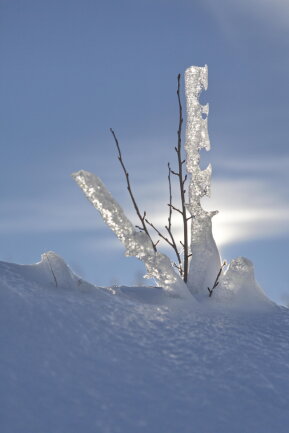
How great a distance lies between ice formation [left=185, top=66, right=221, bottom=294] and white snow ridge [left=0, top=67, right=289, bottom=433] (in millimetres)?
101

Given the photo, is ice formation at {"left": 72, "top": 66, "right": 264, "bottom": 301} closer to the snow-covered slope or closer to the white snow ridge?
the white snow ridge

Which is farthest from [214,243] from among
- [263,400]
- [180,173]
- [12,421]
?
A: [12,421]

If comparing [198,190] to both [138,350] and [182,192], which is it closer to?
[182,192]

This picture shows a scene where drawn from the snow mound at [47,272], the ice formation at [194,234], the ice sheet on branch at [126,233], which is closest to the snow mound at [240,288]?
the ice formation at [194,234]

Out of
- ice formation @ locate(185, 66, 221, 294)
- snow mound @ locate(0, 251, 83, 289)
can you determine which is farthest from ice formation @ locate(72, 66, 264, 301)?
snow mound @ locate(0, 251, 83, 289)

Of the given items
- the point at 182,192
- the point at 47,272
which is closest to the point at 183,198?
the point at 182,192

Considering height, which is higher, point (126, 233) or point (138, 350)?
point (126, 233)

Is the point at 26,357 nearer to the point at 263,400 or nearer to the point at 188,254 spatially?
the point at 263,400

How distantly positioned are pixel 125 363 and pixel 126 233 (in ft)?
4.06

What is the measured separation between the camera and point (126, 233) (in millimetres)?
3406

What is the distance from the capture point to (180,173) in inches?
153

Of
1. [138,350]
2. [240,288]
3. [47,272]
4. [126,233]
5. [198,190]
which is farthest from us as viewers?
[198,190]

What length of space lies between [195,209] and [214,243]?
264 mm

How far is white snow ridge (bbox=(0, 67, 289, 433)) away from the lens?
1942mm
